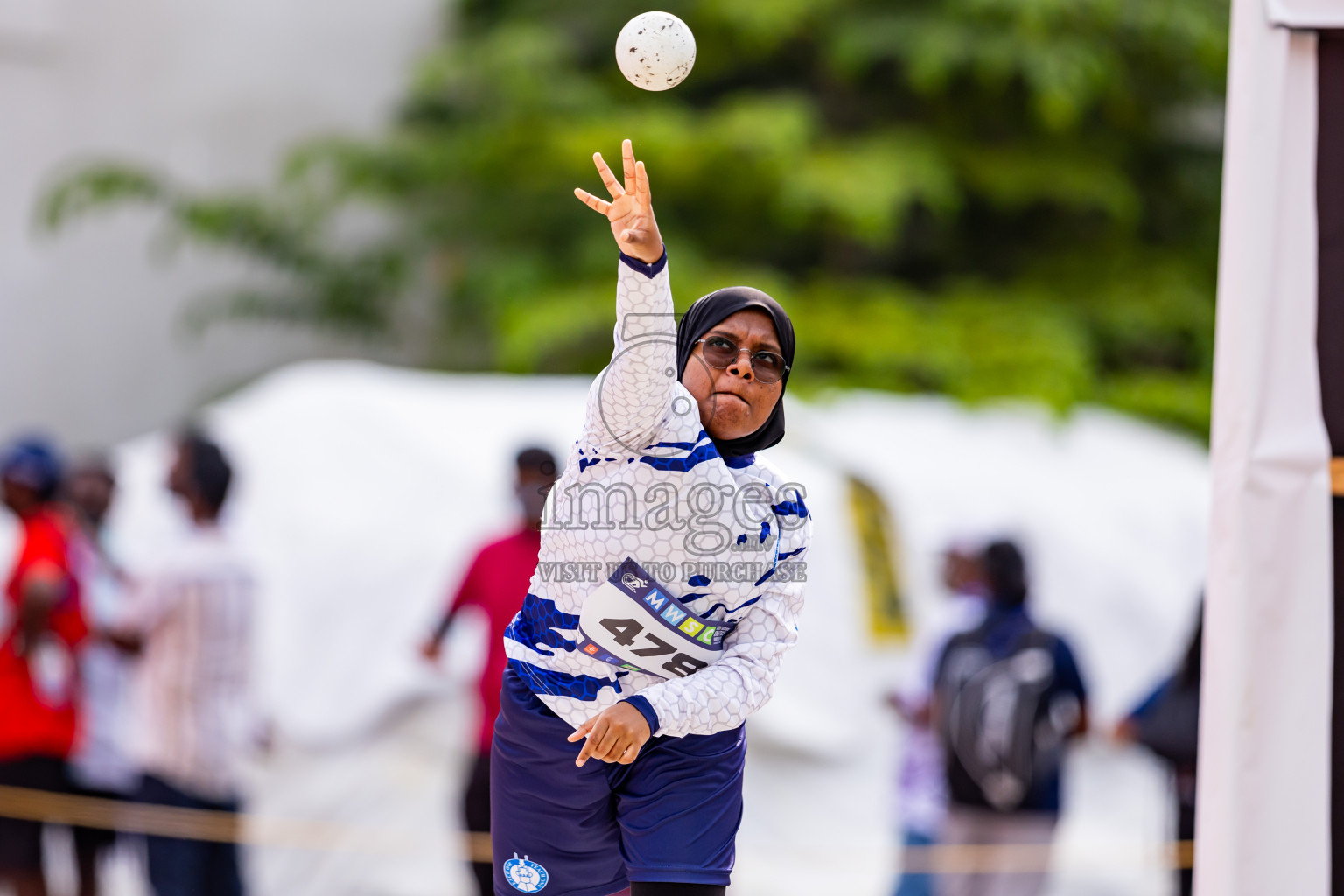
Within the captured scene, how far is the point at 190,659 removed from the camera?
4.20 m

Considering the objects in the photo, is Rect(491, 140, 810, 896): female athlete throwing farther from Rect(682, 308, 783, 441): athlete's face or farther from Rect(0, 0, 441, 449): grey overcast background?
Rect(0, 0, 441, 449): grey overcast background

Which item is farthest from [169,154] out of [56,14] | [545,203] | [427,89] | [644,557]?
[644,557]

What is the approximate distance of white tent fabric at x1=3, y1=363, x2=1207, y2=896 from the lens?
17.1 ft

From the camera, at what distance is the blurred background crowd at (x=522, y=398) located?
172 inches

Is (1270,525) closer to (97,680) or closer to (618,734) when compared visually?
(618,734)

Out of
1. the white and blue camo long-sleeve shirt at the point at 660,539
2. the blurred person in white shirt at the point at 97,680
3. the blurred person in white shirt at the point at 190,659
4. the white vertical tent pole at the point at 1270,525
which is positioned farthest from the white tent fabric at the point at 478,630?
the white and blue camo long-sleeve shirt at the point at 660,539

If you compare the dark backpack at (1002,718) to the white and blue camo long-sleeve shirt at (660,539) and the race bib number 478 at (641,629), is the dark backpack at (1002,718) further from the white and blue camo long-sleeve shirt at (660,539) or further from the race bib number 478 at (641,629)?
the race bib number 478 at (641,629)

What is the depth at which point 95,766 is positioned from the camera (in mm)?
4484

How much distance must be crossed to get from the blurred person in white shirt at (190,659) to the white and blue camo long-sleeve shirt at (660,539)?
7.66ft

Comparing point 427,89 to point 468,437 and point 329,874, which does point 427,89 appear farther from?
point 329,874

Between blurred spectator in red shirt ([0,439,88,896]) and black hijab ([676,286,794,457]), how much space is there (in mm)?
2803

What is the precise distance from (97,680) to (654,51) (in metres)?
3.38

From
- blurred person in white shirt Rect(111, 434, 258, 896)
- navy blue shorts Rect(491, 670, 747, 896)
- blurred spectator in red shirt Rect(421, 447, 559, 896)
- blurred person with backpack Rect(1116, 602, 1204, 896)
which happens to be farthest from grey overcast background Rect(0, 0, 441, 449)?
navy blue shorts Rect(491, 670, 747, 896)

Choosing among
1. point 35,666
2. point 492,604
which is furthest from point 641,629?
point 35,666
